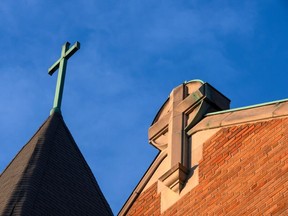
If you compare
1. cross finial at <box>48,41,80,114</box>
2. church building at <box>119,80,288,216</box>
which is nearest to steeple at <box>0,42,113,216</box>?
cross finial at <box>48,41,80,114</box>

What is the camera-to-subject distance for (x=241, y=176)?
29.7 feet

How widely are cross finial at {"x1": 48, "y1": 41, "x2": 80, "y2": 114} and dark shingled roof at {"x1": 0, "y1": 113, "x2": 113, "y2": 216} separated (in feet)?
3.98

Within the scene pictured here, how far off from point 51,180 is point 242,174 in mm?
7531

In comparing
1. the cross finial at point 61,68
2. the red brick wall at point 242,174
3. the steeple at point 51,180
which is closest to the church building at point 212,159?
the red brick wall at point 242,174

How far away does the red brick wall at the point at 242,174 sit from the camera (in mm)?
8555

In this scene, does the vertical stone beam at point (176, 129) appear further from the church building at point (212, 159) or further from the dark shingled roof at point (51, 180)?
the dark shingled roof at point (51, 180)

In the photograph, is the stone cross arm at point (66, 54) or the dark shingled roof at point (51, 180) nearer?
the dark shingled roof at point (51, 180)

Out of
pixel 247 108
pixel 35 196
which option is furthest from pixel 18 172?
pixel 247 108

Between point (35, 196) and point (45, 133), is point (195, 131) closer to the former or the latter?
point (35, 196)

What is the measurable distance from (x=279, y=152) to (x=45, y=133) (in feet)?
32.0

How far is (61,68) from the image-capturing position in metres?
20.5

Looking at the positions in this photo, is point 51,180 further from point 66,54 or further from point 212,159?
point 212,159

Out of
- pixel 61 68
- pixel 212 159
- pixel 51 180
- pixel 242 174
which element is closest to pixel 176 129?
pixel 212 159

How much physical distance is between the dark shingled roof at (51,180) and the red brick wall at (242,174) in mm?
5344
